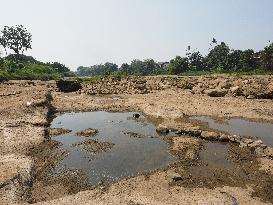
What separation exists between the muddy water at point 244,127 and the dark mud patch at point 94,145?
261 inches

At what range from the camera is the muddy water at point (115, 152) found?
11891mm

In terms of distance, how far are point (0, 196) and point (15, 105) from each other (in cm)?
1301

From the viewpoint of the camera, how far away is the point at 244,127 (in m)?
18.4

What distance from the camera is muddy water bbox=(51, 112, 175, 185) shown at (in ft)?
39.0

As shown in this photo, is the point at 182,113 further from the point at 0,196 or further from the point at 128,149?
the point at 0,196

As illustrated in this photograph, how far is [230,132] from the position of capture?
17250 mm

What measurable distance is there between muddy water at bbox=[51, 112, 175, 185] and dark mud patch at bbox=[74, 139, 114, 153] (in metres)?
0.26

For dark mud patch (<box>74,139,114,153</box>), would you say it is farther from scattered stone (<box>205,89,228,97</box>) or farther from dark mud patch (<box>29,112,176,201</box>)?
scattered stone (<box>205,89,228,97</box>)

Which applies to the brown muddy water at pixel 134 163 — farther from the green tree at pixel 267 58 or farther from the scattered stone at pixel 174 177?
the green tree at pixel 267 58

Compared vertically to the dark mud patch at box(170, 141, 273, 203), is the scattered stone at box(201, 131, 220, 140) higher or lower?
higher

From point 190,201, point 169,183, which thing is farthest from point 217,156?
point 190,201

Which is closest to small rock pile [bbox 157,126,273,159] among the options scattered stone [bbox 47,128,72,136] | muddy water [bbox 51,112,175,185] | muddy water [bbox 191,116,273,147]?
muddy water [bbox 51,112,175,185]

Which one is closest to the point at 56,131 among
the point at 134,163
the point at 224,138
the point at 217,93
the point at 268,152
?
the point at 134,163

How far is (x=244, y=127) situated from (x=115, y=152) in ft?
27.4
